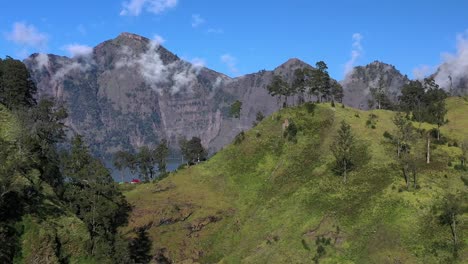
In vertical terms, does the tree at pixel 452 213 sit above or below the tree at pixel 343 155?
below

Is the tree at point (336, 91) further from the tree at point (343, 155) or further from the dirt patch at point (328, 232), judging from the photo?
the dirt patch at point (328, 232)

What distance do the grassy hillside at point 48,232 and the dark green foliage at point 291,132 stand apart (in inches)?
2569

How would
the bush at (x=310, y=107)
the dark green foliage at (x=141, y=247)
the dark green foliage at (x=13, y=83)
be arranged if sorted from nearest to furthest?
the dark green foliage at (x=141, y=247), the dark green foliage at (x=13, y=83), the bush at (x=310, y=107)

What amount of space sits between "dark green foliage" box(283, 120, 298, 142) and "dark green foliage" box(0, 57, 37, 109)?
248 feet

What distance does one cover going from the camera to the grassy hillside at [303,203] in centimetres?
8694

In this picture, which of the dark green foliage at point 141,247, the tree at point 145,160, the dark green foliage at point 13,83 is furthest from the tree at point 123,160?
the dark green foliage at point 141,247

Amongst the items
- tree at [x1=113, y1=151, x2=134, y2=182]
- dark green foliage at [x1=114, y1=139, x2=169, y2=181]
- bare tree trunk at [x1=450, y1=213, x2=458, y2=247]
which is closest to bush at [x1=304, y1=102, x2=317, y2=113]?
dark green foliage at [x1=114, y1=139, x2=169, y2=181]

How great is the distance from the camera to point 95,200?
99.9m

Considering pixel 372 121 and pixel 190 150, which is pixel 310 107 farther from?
pixel 190 150

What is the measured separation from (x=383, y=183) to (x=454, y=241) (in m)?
23.6

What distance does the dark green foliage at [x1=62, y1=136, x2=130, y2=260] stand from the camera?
304 feet

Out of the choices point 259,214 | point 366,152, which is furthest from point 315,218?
point 366,152

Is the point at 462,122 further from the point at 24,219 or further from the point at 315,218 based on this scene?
the point at 24,219

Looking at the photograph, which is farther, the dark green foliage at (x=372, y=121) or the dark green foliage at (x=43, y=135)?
the dark green foliage at (x=372, y=121)
